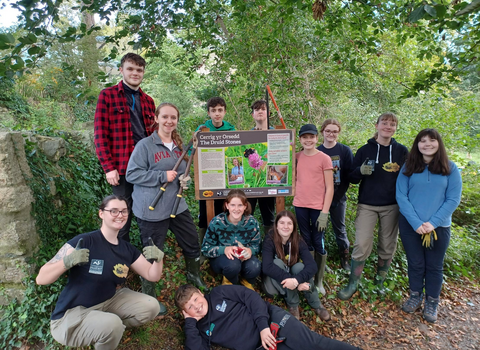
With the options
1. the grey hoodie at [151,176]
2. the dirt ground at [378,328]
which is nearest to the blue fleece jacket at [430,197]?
the dirt ground at [378,328]

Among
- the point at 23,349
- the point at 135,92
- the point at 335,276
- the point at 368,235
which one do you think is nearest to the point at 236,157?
the point at 135,92

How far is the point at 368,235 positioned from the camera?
3834 mm

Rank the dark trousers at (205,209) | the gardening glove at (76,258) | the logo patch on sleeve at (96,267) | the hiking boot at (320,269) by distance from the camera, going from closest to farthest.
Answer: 1. the gardening glove at (76,258)
2. the logo patch on sleeve at (96,267)
3. the hiking boot at (320,269)
4. the dark trousers at (205,209)

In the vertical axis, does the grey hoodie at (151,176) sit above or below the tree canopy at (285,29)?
below

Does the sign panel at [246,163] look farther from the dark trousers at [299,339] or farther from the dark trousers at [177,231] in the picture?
the dark trousers at [299,339]

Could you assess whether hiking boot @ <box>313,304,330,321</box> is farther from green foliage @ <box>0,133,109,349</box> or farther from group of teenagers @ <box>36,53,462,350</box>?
green foliage @ <box>0,133,109,349</box>

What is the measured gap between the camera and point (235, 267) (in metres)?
3.38

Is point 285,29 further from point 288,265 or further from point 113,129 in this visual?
point 288,265

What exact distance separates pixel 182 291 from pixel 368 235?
2.46 metres

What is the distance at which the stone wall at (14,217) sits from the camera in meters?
2.80

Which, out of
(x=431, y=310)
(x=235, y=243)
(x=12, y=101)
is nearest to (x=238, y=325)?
(x=235, y=243)

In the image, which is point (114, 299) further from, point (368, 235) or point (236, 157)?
point (368, 235)

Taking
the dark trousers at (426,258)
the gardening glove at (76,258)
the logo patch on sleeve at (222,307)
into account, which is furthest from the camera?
the dark trousers at (426,258)

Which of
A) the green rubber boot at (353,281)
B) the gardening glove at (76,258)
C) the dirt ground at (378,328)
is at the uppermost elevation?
the gardening glove at (76,258)
